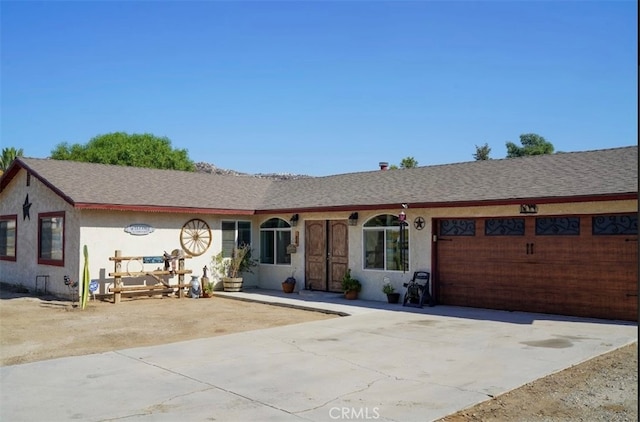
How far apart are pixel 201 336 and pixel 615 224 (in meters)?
8.18

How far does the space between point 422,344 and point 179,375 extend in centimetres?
388

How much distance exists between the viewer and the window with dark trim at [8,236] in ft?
58.1

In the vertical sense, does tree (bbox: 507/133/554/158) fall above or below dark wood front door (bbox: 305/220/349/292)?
above

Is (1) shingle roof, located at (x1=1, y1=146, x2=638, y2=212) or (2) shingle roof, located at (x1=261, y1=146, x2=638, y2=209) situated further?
(1) shingle roof, located at (x1=1, y1=146, x2=638, y2=212)

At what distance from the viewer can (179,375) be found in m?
7.07

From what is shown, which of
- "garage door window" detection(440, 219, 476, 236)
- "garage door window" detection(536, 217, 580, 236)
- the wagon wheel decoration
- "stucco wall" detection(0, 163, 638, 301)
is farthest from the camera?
the wagon wheel decoration

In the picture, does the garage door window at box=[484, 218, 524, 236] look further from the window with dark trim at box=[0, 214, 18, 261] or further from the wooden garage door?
the window with dark trim at box=[0, 214, 18, 261]

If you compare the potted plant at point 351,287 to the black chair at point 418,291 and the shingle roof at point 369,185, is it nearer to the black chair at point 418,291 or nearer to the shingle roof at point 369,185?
the black chair at point 418,291

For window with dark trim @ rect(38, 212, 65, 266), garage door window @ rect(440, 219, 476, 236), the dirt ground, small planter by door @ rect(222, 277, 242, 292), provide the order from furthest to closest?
small planter by door @ rect(222, 277, 242, 292), window with dark trim @ rect(38, 212, 65, 266), garage door window @ rect(440, 219, 476, 236), the dirt ground

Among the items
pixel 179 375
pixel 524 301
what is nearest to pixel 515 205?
pixel 524 301

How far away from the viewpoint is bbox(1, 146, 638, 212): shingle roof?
12.2 meters

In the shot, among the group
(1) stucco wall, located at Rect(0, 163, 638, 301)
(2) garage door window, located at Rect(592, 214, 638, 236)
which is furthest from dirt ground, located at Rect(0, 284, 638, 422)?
(2) garage door window, located at Rect(592, 214, 638, 236)

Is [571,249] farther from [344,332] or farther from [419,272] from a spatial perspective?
[344,332]

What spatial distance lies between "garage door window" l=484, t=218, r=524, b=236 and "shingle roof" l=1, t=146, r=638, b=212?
2.03 feet
